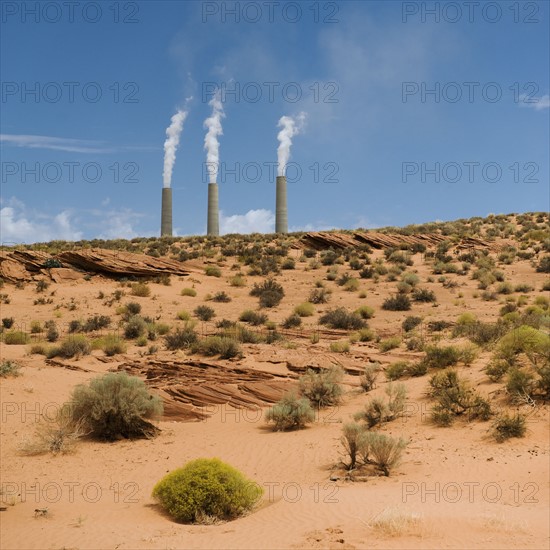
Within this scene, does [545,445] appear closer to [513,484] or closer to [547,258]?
[513,484]

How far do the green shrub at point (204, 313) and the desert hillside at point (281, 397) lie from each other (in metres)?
0.42

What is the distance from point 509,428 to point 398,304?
17.2 metres

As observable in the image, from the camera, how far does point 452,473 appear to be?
28.0ft

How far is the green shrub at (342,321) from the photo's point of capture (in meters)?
22.9

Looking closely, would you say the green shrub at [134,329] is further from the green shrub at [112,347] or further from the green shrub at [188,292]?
the green shrub at [188,292]

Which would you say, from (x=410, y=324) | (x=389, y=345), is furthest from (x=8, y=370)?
(x=410, y=324)

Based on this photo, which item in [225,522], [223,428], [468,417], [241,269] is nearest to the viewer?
[225,522]

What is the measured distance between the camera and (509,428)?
9.51 meters

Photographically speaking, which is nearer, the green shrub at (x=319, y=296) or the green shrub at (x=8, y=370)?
the green shrub at (x=8, y=370)

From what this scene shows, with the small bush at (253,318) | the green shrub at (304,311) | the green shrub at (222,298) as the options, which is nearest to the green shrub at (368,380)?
the small bush at (253,318)

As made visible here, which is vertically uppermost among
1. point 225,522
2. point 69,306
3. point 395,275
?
point 395,275

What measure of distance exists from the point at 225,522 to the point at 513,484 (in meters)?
4.19

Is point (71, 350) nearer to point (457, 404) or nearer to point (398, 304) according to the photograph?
point (457, 404)

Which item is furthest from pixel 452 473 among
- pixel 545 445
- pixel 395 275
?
pixel 395 275
